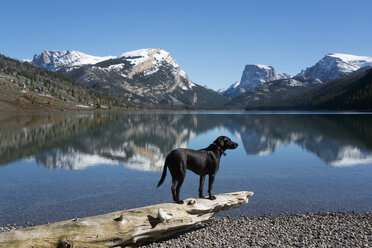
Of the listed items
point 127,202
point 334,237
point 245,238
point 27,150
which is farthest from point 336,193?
point 27,150

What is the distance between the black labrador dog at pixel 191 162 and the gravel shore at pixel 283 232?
1.80 meters

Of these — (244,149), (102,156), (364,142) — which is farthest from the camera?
(364,142)

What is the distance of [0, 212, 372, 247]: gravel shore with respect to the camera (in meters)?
12.5

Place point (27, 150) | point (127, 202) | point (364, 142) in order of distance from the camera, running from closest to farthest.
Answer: point (127, 202)
point (27, 150)
point (364, 142)

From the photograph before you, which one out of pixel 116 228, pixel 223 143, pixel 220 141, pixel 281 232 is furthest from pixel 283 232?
pixel 116 228

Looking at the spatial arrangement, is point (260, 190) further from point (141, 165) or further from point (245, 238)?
point (141, 165)

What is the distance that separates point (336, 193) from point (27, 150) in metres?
40.5

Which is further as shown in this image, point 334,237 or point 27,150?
point 27,150

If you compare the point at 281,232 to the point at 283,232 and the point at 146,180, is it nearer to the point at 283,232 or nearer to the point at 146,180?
the point at 283,232

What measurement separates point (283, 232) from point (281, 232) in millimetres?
92

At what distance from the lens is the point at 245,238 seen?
13.0 meters

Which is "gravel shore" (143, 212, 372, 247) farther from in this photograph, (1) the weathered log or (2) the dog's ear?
(2) the dog's ear

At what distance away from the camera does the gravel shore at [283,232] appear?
12.5m

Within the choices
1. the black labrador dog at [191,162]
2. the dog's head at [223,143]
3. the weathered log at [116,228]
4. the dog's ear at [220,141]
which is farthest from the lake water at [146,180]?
the weathered log at [116,228]
